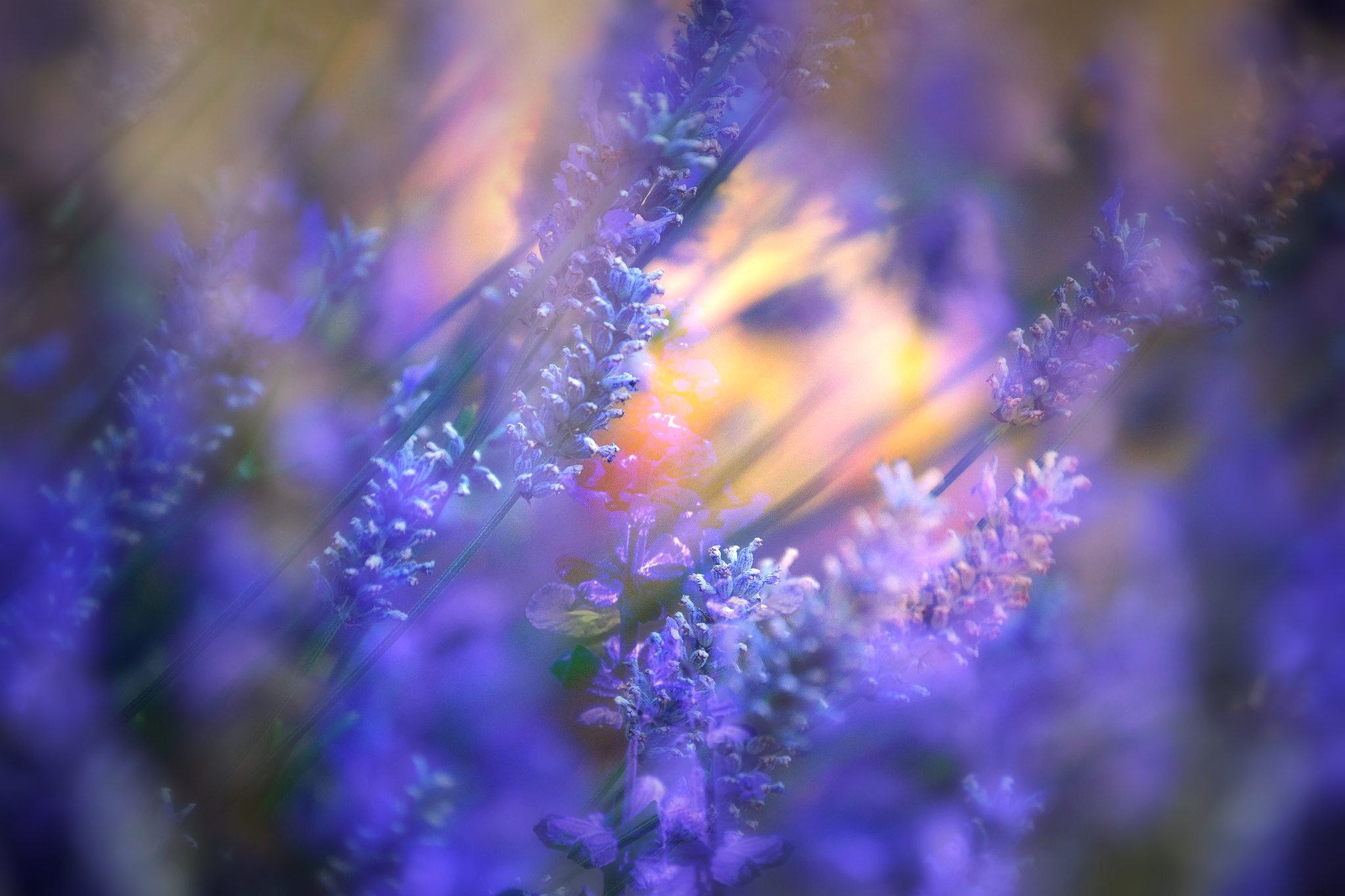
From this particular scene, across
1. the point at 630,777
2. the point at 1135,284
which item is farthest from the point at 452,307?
the point at 1135,284

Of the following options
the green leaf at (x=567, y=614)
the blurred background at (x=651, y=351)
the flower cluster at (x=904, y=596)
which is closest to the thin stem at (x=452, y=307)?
the blurred background at (x=651, y=351)

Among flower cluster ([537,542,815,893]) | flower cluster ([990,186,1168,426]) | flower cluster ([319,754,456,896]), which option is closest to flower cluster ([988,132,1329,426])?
flower cluster ([990,186,1168,426])

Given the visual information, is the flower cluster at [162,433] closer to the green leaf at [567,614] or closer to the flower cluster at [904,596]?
the green leaf at [567,614]

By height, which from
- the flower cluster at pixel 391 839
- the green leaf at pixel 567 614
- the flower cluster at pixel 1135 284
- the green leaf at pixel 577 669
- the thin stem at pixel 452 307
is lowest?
the flower cluster at pixel 391 839

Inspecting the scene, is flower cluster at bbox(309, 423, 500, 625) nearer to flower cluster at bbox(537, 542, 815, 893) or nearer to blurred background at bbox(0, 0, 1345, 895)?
blurred background at bbox(0, 0, 1345, 895)

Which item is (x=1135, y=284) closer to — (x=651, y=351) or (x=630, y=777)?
(x=651, y=351)

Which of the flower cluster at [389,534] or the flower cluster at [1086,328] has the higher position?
the flower cluster at [1086,328]
